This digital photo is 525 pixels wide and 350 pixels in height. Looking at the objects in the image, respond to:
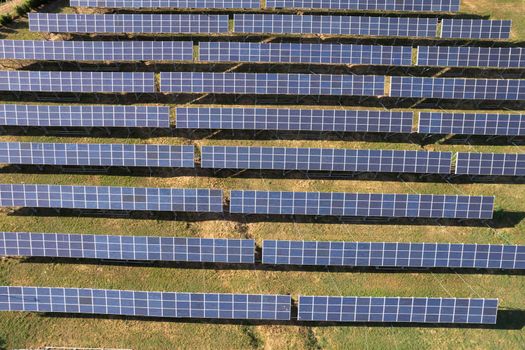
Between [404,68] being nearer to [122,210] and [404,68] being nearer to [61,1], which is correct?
[122,210]

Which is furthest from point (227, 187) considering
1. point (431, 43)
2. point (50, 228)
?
point (431, 43)

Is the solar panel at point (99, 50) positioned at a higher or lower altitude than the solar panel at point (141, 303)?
higher

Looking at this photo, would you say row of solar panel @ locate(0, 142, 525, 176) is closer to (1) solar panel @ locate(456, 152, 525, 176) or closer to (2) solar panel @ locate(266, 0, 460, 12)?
(1) solar panel @ locate(456, 152, 525, 176)

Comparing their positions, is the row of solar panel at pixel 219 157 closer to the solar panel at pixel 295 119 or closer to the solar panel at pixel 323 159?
the solar panel at pixel 323 159

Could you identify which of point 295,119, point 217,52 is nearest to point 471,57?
point 295,119

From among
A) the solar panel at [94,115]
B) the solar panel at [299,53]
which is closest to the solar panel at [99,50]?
the solar panel at [299,53]

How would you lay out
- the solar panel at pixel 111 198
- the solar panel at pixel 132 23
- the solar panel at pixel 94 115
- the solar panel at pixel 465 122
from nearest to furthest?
the solar panel at pixel 111 198
the solar panel at pixel 94 115
the solar panel at pixel 465 122
the solar panel at pixel 132 23

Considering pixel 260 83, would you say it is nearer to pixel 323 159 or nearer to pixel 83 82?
pixel 323 159
